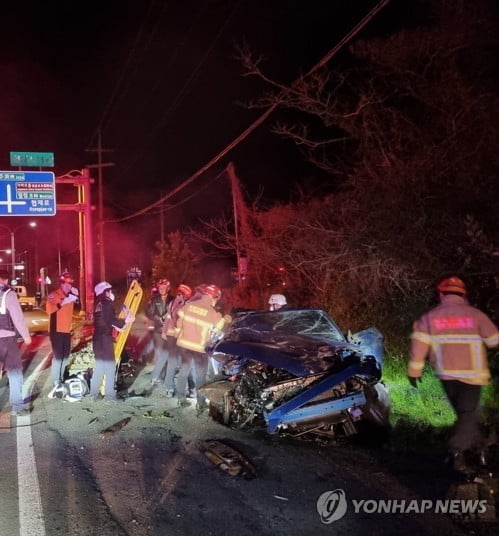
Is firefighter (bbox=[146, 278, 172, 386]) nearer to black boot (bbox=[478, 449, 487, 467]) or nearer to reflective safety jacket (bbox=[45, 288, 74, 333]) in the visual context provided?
reflective safety jacket (bbox=[45, 288, 74, 333])

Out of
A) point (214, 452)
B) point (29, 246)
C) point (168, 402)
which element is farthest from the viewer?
point (29, 246)

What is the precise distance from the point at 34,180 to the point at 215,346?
1497 cm

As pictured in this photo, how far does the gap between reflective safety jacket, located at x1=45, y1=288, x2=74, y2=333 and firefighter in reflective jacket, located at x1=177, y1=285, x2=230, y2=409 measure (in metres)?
1.81

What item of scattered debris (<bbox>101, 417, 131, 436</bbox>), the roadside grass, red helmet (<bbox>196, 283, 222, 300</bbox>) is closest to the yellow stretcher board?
red helmet (<bbox>196, 283, 222, 300</bbox>)

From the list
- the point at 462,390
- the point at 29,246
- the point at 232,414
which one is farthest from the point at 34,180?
the point at 29,246

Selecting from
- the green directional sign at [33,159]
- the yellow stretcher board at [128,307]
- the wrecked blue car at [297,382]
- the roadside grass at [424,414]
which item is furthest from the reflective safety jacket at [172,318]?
the green directional sign at [33,159]

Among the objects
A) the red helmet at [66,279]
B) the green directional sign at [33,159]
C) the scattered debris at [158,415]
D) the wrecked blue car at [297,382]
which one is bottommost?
the scattered debris at [158,415]

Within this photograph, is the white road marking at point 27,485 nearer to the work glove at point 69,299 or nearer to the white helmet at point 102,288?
the white helmet at point 102,288

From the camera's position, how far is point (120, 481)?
465 centimetres

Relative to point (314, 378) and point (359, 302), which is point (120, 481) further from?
point (359, 302)

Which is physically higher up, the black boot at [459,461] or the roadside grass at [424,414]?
the black boot at [459,461]

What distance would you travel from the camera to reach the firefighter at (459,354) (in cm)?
439

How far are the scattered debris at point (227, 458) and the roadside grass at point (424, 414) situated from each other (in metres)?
1.60

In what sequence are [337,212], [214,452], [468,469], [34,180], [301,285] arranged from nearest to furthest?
[468,469] < [214,452] < [337,212] < [301,285] < [34,180]
